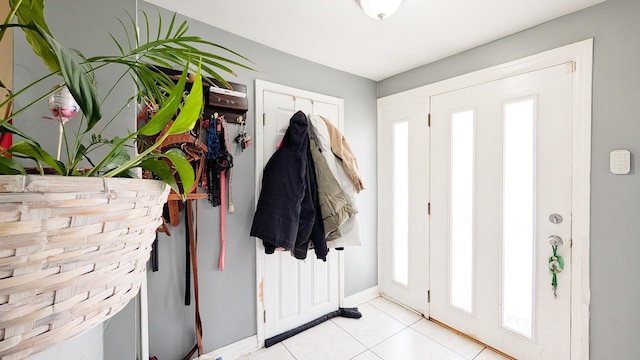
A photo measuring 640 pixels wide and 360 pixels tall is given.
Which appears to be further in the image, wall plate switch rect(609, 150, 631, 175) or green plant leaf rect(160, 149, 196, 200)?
wall plate switch rect(609, 150, 631, 175)

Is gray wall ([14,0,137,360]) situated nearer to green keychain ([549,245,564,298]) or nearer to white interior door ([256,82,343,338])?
white interior door ([256,82,343,338])

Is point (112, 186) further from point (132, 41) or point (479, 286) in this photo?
point (479, 286)

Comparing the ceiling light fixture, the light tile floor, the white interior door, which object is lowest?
the light tile floor

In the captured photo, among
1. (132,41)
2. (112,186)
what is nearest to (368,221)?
(132,41)

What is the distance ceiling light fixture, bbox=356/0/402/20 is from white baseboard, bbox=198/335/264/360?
233cm

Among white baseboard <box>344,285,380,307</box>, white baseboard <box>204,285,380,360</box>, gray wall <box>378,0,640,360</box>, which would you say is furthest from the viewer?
white baseboard <box>344,285,380,307</box>

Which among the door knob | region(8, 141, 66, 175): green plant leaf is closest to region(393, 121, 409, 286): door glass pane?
the door knob

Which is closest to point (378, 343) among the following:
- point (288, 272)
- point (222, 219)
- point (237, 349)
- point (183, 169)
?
point (288, 272)

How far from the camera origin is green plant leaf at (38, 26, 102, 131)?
265 millimetres

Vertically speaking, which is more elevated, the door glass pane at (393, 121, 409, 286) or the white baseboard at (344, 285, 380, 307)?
the door glass pane at (393, 121, 409, 286)

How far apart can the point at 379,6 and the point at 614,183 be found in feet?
5.45

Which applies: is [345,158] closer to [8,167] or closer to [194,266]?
[194,266]

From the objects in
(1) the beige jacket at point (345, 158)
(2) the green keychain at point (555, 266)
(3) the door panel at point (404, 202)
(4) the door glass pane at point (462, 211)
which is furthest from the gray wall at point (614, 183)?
(1) the beige jacket at point (345, 158)

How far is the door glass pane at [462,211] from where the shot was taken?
1.97 meters
